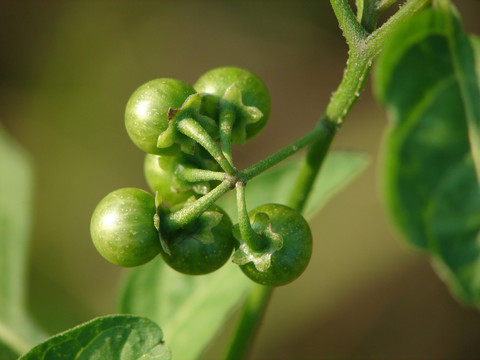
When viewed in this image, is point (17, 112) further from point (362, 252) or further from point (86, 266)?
point (362, 252)

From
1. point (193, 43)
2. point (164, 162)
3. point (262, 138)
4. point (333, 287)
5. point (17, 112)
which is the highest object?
point (164, 162)

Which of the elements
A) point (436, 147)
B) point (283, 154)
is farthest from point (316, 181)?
point (283, 154)

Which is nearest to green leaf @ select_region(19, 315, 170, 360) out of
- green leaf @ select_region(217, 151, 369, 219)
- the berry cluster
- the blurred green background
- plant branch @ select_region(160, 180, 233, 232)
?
the berry cluster

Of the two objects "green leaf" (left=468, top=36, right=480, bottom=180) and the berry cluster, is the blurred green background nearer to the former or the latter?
"green leaf" (left=468, top=36, right=480, bottom=180)

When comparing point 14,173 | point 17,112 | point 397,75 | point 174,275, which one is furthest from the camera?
point 17,112

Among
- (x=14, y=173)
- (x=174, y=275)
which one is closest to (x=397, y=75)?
(x=174, y=275)

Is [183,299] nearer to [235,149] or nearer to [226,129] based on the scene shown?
[226,129]
